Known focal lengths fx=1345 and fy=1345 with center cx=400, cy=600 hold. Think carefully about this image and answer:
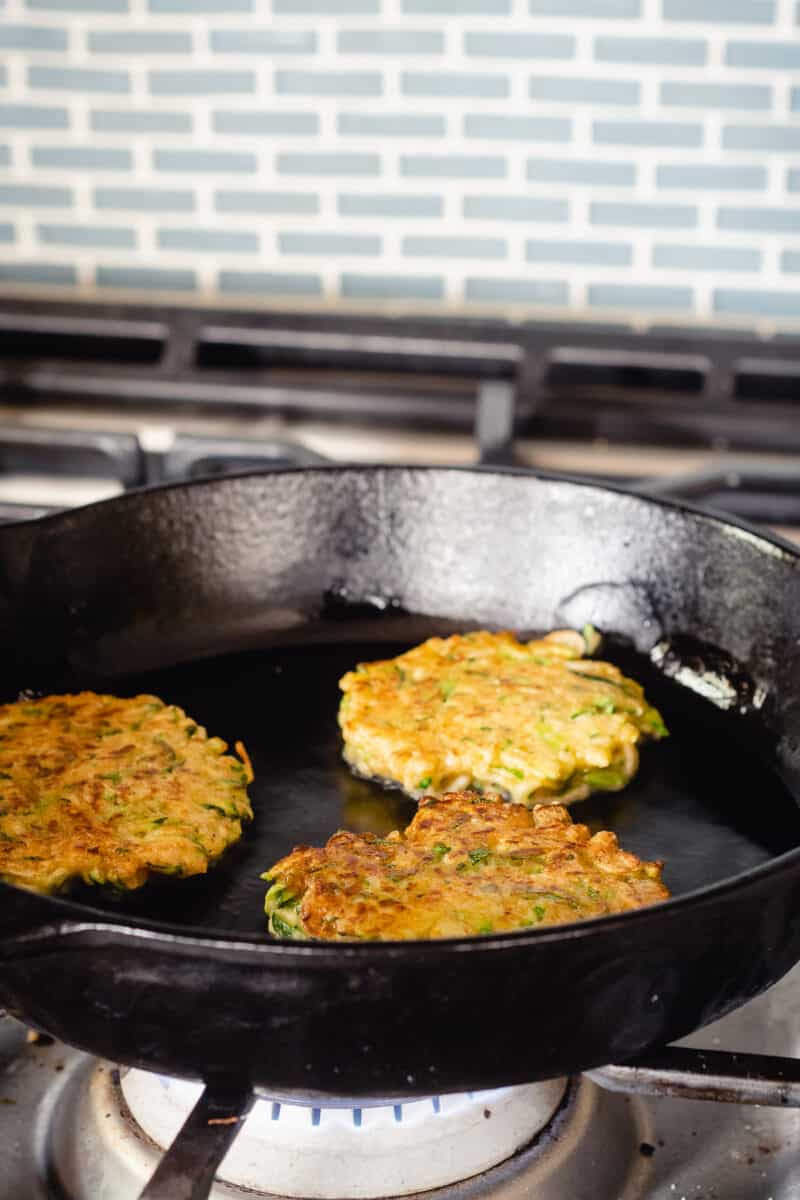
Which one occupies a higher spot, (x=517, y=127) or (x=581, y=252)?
(x=517, y=127)

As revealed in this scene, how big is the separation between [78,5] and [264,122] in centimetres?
44

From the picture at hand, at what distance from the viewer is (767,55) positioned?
8.54 ft

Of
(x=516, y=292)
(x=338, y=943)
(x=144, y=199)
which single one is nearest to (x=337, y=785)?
(x=338, y=943)

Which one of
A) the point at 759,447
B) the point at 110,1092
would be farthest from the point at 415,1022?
the point at 759,447

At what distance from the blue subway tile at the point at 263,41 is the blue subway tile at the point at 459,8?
0.70 feet

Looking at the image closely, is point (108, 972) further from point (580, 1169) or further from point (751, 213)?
point (751, 213)

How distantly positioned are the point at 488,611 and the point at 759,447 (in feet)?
2.66

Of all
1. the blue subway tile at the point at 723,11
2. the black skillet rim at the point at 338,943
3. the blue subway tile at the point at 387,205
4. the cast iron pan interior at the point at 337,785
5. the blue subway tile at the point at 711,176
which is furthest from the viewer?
the blue subway tile at the point at 387,205

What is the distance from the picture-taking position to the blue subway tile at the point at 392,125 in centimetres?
273

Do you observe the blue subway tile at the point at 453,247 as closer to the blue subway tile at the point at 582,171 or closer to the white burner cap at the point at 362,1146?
the blue subway tile at the point at 582,171

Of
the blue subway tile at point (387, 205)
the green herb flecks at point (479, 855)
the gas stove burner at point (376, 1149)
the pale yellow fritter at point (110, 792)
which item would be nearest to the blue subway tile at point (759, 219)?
the blue subway tile at point (387, 205)

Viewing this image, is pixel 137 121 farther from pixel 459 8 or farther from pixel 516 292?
pixel 516 292

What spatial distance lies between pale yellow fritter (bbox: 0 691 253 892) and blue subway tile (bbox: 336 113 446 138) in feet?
4.86

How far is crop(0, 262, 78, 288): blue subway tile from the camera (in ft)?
9.80
